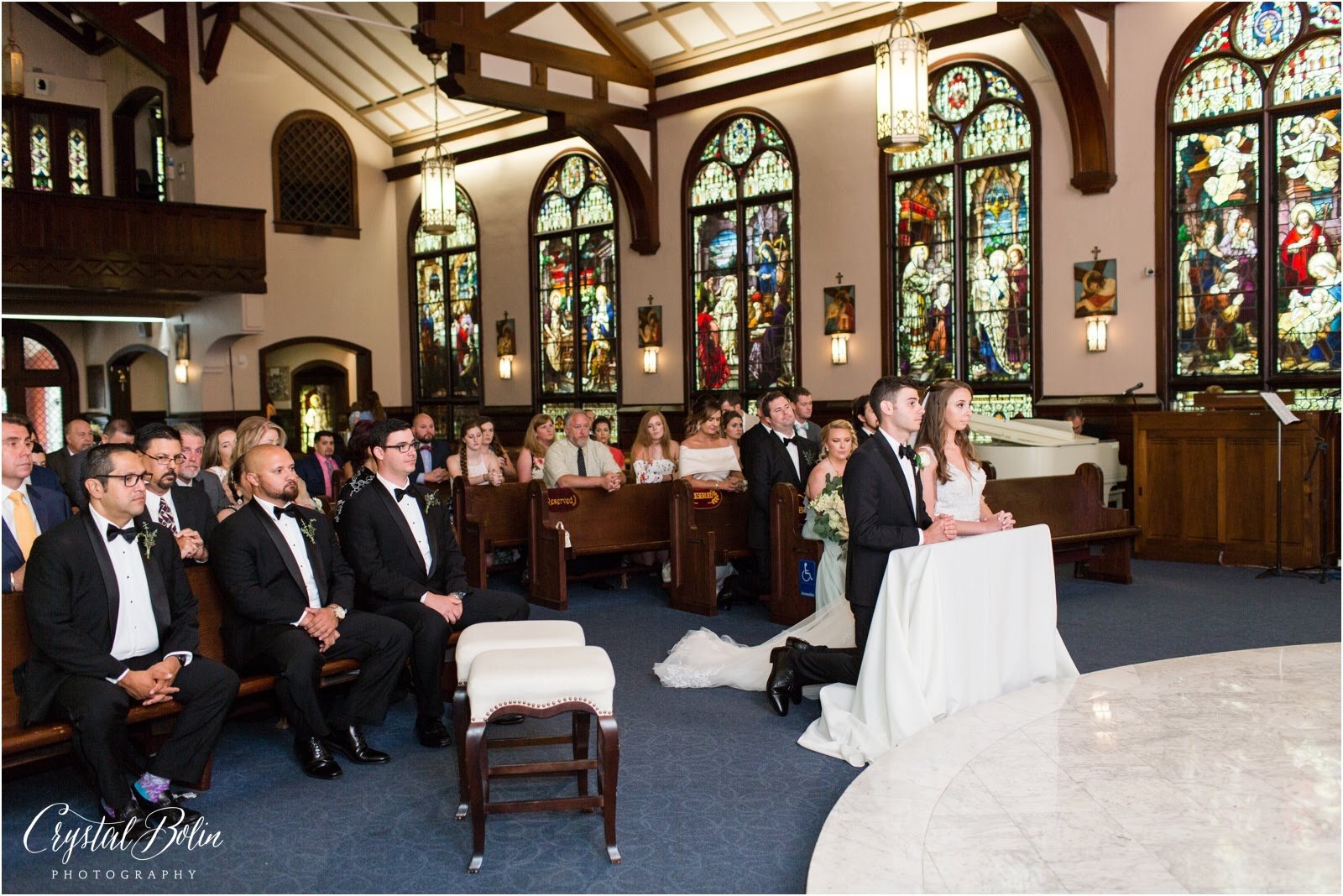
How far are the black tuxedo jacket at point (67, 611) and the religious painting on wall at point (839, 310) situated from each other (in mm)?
9179

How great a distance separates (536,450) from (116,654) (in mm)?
5161

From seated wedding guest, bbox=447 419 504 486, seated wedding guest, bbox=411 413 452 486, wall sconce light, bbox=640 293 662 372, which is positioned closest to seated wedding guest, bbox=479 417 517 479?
seated wedding guest, bbox=447 419 504 486

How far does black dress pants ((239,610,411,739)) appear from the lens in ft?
13.9

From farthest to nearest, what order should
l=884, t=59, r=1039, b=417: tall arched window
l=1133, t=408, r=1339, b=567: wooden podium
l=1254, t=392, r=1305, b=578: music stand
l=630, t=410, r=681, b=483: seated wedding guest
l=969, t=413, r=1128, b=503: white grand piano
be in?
l=884, t=59, r=1039, b=417: tall arched window → l=969, t=413, r=1128, b=503: white grand piano → l=630, t=410, r=681, b=483: seated wedding guest → l=1133, t=408, r=1339, b=567: wooden podium → l=1254, t=392, r=1305, b=578: music stand

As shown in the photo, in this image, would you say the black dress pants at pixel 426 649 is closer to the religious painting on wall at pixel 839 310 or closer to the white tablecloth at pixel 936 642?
the white tablecloth at pixel 936 642

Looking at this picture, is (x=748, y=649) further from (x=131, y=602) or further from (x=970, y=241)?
(x=970, y=241)

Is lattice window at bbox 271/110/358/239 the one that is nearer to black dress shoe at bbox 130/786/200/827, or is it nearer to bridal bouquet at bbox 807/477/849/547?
bridal bouquet at bbox 807/477/849/547

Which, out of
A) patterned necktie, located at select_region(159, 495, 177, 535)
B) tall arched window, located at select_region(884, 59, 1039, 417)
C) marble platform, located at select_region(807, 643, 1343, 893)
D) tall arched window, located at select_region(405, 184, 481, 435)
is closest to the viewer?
marble platform, located at select_region(807, 643, 1343, 893)

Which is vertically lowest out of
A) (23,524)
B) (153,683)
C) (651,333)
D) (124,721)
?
(124,721)

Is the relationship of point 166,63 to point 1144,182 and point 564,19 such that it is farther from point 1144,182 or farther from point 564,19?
point 1144,182

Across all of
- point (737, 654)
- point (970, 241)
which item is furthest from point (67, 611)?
point (970, 241)

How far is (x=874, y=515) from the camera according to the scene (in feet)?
14.7

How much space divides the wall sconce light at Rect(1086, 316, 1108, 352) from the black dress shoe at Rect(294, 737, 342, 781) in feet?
26.6

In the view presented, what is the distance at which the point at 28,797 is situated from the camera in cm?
404
